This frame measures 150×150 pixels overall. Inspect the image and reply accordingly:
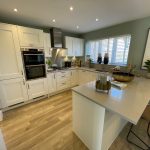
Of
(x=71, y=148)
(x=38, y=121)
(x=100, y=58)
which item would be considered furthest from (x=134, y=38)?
(x=38, y=121)

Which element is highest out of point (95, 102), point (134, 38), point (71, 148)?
point (134, 38)

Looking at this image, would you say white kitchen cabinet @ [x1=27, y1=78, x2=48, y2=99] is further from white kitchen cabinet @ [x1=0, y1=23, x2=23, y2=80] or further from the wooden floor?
white kitchen cabinet @ [x1=0, y1=23, x2=23, y2=80]

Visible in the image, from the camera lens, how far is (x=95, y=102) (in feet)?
3.81

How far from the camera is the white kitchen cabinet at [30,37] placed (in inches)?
92.7

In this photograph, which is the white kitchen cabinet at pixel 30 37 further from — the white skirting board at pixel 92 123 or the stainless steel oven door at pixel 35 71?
the white skirting board at pixel 92 123

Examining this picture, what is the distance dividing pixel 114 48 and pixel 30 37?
9.11 feet

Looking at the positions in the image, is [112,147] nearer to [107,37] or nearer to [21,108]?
[21,108]

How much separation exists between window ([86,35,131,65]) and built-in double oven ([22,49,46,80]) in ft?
7.53

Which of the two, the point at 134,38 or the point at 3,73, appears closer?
the point at 3,73

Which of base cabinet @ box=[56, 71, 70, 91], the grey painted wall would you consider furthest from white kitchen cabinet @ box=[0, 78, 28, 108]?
the grey painted wall

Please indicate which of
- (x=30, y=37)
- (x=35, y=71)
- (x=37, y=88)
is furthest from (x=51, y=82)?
(x=30, y=37)

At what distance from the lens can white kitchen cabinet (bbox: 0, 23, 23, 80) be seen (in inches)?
83.7

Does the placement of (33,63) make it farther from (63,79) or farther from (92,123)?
(92,123)

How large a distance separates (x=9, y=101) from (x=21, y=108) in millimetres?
368
